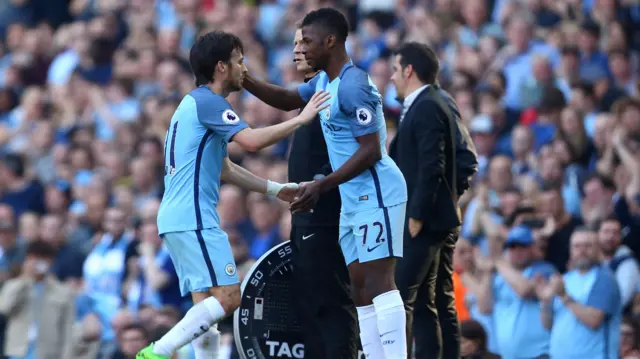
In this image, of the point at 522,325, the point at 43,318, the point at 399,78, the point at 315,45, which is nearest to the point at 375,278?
the point at 315,45

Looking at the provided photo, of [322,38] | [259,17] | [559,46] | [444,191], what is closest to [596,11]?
[559,46]

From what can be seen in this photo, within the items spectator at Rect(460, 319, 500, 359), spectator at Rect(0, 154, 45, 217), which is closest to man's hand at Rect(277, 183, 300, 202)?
spectator at Rect(460, 319, 500, 359)

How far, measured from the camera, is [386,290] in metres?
7.83

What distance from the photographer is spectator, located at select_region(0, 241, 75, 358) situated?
12.9 metres

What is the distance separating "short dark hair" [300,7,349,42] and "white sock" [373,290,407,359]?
1.66 meters

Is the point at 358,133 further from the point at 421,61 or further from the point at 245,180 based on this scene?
the point at 421,61

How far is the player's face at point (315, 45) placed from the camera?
7996 mm

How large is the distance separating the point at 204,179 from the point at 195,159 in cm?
13

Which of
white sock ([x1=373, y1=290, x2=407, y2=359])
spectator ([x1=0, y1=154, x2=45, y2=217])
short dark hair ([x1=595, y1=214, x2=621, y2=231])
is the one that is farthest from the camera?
spectator ([x1=0, y1=154, x2=45, y2=217])

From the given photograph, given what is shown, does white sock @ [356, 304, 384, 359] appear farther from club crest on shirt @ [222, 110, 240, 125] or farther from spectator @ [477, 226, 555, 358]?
spectator @ [477, 226, 555, 358]

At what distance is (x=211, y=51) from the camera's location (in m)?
8.03

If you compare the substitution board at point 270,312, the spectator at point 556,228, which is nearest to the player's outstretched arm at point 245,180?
the substitution board at point 270,312

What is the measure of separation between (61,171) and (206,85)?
9648 mm

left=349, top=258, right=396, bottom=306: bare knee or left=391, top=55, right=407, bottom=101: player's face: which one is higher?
left=391, top=55, right=407, bottom=101: player's face
